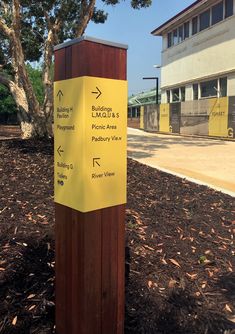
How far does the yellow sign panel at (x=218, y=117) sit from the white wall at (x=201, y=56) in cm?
211

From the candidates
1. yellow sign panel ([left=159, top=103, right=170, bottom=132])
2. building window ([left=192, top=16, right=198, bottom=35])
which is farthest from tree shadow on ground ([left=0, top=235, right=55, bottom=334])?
building window ([left=192, top=16, right=198, bottom=35])

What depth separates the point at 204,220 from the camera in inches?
214

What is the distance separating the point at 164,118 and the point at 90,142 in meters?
27.7

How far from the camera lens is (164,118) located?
29.9 meters

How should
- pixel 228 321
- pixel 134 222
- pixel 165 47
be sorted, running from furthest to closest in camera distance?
pixel 165 47 → pixel 134 222 → pixel 228 321

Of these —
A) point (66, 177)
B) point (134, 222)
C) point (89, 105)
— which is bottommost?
point (134, 222)

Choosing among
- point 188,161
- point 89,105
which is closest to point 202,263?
point 89,105

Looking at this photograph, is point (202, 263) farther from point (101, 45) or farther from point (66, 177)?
point (101, 45)

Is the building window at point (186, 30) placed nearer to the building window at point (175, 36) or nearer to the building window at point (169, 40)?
the building window at point (175, 36)

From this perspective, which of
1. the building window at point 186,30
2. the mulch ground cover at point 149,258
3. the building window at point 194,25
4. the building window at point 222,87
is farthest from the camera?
Answer: the building window at point 186,30

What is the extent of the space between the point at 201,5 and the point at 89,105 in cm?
2563

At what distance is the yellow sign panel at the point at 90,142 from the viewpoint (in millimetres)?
2537

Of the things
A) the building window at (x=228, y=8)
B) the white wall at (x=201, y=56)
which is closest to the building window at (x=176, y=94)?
the white wall at (x=201, y=56)

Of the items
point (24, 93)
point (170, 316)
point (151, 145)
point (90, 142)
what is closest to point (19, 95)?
point (24, 93)
